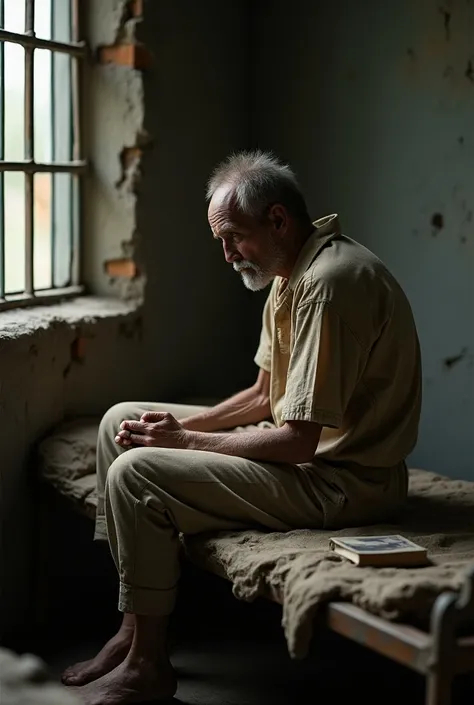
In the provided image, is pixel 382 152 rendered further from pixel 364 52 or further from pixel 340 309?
pixel 340 309

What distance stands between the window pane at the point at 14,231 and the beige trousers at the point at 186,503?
4.18ft

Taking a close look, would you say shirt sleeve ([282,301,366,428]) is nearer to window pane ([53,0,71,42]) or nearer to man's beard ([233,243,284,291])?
man's beard ([233,243,284,291])

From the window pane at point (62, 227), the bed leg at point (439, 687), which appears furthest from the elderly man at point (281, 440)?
the window pane at point (62, 227)

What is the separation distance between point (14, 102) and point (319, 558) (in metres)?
2.16

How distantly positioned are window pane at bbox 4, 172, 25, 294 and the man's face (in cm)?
105

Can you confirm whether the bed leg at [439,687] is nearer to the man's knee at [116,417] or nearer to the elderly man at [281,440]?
the elderly man at [281,440]

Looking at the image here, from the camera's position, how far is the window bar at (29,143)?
4012mm

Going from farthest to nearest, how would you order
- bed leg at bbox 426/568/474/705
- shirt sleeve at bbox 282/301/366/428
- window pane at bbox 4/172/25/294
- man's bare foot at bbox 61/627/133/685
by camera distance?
window pane at bbox 4/172/25/294 → man's bare foot at bbox 61/627/133/685 → shirt sleeve at bbox 282/301/366/428 → bed leg at bbox 426/568/474/705

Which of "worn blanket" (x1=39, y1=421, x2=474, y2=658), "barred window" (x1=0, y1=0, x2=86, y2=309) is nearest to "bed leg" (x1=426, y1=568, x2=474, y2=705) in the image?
"worn blanket" (x1=39, y1=421, x2=474, y2=658)

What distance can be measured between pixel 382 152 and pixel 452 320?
757 mm

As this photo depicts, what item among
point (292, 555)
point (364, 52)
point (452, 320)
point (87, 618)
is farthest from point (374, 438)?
point (364, 52)

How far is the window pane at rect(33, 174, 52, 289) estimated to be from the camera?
14.0 ft

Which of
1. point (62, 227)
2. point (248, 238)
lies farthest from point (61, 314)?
point (248, 238)

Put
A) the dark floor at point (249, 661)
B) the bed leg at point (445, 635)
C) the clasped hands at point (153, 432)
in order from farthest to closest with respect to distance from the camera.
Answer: the dark floor at point (249, 661)
the clasped hands at point (153, 432)
the bed leg at point (445, 635)
